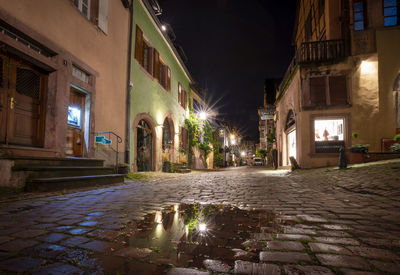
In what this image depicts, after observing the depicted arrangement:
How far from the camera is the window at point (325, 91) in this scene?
1202 centimetres

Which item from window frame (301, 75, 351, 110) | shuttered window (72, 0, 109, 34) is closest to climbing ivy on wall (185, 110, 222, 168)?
window frame (301, 75, 351, 110)

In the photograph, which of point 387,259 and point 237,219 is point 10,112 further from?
point 387,259

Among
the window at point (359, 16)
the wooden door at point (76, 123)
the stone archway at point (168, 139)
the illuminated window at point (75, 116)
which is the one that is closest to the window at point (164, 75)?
the stone archway at point (168, 139)

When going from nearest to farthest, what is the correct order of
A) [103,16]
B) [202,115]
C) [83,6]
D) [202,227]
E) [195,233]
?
1. [195,233]
2. [202,227]
3. [83,6]
4. [103,16]
5. [202,115]

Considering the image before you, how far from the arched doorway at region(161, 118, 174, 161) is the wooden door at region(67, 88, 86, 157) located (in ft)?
22.2

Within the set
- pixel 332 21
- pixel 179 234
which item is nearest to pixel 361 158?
pixel 332 21

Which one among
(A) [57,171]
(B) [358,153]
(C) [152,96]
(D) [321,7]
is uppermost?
(D) [321,7]

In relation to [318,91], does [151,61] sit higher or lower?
higher

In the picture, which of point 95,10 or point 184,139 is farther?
point 184,139

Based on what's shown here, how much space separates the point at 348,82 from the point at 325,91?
1.21 m

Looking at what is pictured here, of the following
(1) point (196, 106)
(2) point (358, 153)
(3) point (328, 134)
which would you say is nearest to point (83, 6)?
(3) point (328, 134)

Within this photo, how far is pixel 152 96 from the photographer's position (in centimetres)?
1232

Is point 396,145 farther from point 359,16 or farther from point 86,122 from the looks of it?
point 86,122

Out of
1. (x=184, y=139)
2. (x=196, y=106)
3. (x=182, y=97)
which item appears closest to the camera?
(x=184, y=139)
